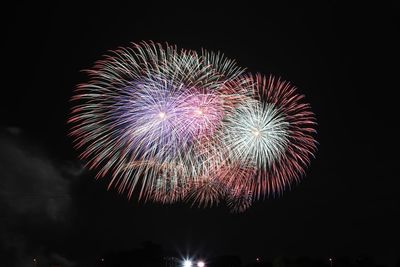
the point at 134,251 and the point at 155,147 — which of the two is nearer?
the point at 155,147

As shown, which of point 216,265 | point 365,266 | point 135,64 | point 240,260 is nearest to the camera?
point 135,64

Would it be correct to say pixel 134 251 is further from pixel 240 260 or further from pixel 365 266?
pixel 365 266

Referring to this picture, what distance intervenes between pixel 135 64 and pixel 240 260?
98.6m

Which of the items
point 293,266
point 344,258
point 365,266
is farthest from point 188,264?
point 344,258

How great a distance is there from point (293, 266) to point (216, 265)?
44.7 m

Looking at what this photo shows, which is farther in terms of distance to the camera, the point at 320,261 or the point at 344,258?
the point at 344,258

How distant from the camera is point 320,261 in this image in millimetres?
100750

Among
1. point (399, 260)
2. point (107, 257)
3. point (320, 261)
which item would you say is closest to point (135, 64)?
point (320, 261)

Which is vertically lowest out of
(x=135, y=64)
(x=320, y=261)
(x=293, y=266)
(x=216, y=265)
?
(x=135, y=64)

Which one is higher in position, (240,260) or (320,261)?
(240,260)

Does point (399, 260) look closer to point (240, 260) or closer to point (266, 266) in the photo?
point (266, 266)

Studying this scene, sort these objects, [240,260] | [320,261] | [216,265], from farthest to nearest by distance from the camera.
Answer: [240,260] < [216,265] < [320,261]

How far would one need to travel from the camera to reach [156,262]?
119500 mm

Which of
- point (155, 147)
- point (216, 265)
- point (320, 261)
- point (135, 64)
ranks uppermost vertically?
point (216, 265)
